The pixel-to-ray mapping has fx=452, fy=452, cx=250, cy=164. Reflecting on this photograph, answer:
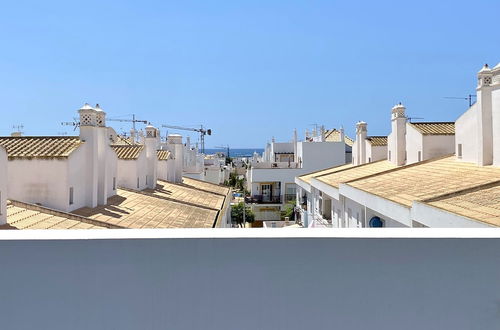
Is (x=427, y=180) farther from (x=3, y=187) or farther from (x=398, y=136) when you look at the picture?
(x=3, y=187)

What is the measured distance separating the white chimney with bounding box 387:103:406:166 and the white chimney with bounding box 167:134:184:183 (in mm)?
12187

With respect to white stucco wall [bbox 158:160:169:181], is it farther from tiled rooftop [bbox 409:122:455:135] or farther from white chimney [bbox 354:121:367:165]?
tiled rooftop [bbox 409:122:455:135]

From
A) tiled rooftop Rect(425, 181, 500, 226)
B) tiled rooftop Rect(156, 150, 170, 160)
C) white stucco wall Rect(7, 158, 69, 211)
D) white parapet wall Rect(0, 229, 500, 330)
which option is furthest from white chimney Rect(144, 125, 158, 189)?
white parapet wall Rect(0, 229, 500, 330)

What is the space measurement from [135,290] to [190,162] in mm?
43050

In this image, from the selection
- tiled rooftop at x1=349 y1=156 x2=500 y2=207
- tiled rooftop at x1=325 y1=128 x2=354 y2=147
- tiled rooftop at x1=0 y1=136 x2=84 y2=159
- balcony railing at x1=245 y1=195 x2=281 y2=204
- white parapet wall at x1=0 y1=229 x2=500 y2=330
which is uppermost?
tiled rooftop at x1=325 y1=128 x2=354 y2=147

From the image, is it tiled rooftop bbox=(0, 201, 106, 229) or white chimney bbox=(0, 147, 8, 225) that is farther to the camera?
tiled rooftop bbox=(0, 201, 106, 229)

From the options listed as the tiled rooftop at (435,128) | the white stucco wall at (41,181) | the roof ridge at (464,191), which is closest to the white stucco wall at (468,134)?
the tiled rooftop at (435,128)

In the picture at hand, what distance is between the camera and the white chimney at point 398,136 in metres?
19.6

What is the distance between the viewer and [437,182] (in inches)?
409

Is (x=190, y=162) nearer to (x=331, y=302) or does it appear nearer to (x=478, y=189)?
(x=478, y=189)

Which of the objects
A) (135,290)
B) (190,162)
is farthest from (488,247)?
(190,162)

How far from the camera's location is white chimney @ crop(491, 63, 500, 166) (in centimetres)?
1088

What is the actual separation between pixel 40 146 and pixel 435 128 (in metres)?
14.8

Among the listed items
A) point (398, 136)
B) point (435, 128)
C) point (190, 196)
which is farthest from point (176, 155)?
point (435, 128)
